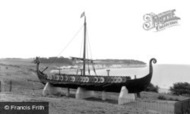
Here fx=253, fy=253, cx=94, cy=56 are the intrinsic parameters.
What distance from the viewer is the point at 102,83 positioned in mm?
20062

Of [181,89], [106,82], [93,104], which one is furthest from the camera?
[181,89]

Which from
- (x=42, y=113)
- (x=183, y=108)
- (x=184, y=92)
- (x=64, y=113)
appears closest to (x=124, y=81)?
(x=183, y=108)

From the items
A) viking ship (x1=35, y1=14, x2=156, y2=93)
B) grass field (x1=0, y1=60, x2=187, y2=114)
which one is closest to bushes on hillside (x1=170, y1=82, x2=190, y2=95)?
grass field (x1=0, y1=60, x2=187, y2=114)

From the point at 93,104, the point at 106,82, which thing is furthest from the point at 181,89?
the point at 93,104

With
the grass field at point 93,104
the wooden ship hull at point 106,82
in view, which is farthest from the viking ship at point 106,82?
the grass field at point 93,104

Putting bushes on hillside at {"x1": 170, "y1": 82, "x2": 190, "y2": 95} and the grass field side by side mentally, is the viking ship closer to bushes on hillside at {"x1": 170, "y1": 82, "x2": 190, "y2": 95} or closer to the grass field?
the grass field

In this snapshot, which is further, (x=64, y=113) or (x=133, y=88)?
(x=133, y=88)

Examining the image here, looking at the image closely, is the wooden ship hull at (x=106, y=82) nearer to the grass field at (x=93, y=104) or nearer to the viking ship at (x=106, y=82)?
the viking ship at (x=106, y=82)

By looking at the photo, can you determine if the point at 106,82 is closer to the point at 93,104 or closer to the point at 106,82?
the point at 106,82

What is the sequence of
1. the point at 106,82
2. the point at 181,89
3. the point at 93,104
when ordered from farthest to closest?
the point at 181,89 → the point at 106,82 → the point at 93,104

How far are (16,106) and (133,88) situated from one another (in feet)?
37.6

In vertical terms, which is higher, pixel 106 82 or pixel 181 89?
pixel 106 82

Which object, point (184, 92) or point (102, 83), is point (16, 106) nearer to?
point (102, 83)

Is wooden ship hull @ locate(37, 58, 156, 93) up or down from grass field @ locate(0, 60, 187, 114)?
up
